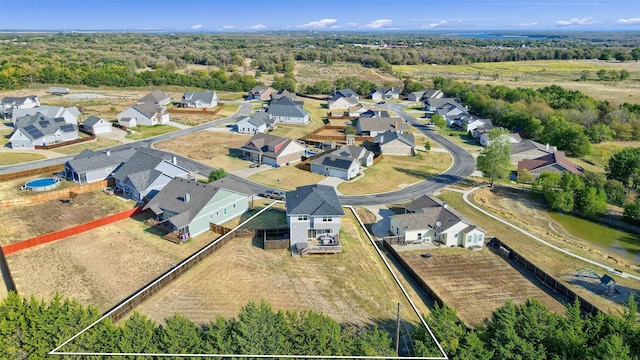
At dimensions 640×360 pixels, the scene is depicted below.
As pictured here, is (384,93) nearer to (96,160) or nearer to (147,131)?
(147,131)

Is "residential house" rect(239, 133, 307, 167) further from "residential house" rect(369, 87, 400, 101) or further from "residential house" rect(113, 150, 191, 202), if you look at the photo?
"residential house" rect(369, 87, 400, 101)

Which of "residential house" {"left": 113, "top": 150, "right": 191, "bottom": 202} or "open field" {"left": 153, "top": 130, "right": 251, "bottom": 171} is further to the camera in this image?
"open field" {"left": 153, "top": 130, "right": 251, "bottom": 171}

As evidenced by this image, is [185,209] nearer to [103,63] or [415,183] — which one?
[415,183]

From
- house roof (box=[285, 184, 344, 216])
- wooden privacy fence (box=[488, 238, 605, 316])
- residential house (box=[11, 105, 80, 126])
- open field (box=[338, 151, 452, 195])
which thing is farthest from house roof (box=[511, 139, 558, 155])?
residential house (box=[11, 105, 80, 126])

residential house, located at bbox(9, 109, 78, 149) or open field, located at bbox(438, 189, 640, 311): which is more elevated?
residential house, located at bbox(9, 109, 78, 149)

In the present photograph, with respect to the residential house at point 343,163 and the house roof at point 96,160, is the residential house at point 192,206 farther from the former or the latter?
the residential house at point 343,163

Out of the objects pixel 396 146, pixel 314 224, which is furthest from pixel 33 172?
pixel 396 146
